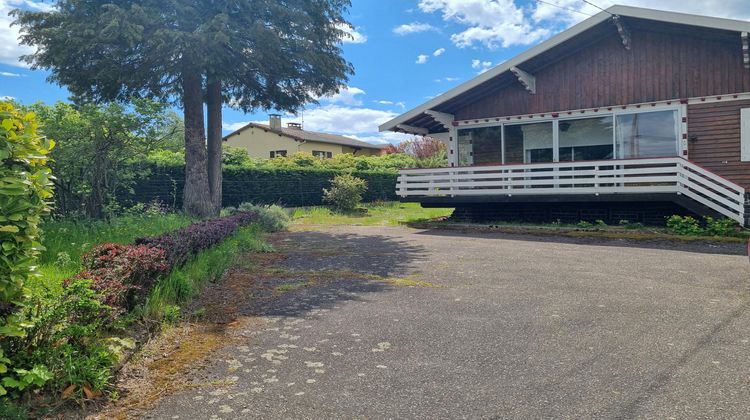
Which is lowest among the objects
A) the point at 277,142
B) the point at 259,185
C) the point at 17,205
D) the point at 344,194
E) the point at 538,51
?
the point at 344,194

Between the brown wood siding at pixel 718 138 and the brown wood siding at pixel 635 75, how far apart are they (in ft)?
1.40

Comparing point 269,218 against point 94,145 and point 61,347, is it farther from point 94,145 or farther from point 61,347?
point 61,347

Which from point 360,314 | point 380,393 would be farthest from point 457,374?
point 360,314

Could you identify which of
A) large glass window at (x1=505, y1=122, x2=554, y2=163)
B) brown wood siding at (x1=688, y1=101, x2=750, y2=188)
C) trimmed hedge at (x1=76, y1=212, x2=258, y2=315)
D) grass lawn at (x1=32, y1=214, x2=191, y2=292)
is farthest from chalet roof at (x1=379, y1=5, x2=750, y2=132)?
trimmed hedge at (x1=76, y1=212, x2=258, y2=315)

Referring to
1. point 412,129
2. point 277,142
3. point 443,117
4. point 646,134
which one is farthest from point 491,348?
point 277,142

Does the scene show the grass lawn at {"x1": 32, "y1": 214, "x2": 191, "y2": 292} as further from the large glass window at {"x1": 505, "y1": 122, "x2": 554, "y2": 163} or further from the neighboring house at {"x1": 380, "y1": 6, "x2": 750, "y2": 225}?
the large glass window at {"x1": 505, "y1": 122, "x2": 554, "y2": 163}

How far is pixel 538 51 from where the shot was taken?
14.4 meters

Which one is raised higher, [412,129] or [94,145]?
[412,129]

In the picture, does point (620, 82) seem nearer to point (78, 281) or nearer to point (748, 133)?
point (748, 133)

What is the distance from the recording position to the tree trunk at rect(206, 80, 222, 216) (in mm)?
13484

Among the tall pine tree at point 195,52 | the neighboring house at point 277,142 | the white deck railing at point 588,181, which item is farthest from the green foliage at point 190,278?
the neighboring house at point 277,142

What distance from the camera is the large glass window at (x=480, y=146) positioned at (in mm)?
16391

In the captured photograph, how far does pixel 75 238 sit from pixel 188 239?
1539mm

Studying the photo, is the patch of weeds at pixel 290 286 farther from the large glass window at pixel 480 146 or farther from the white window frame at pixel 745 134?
the white window frame at pixel 745 134
